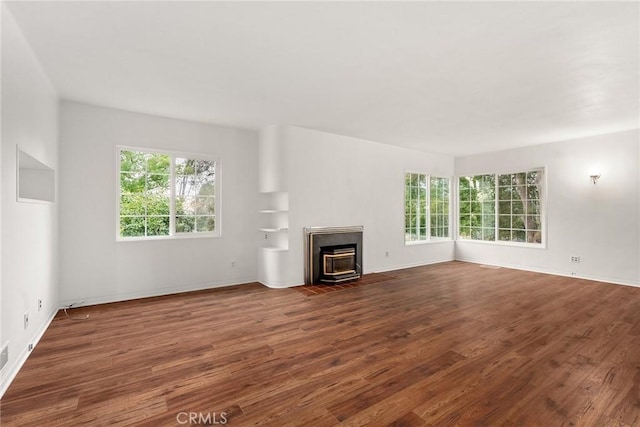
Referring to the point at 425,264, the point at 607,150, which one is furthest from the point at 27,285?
the point at 607,150

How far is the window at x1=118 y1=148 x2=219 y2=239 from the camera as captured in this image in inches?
173

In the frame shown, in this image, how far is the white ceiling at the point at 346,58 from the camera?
2.18 metres

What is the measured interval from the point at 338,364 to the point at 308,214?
10.2 ft

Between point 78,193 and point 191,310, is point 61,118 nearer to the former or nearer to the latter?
point 78,193

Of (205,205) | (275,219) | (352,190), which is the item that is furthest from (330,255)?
(205,205)

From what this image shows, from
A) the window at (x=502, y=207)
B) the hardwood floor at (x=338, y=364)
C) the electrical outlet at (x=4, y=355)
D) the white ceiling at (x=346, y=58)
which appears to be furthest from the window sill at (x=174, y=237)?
the window at (x=502, y=207)

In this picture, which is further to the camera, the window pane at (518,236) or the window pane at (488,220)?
the window pane at (488,220)

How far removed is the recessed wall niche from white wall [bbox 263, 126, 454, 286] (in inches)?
113

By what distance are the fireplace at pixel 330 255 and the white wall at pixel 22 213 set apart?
3.42 m

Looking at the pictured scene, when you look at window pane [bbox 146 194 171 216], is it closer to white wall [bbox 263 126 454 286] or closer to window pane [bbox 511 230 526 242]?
white wall [bbox 263 126 454 286]

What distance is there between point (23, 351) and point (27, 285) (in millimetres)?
554

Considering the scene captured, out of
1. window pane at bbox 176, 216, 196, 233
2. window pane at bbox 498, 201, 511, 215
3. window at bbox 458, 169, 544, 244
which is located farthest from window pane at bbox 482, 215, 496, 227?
window pane at bbox 176, 216, 196, 233

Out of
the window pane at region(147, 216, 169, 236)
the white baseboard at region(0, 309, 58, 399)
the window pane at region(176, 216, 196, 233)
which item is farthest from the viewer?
the window pane at region(176, 216, 196, 233)

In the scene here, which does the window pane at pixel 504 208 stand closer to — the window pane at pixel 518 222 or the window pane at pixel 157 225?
the window pane at pixel 518 222
